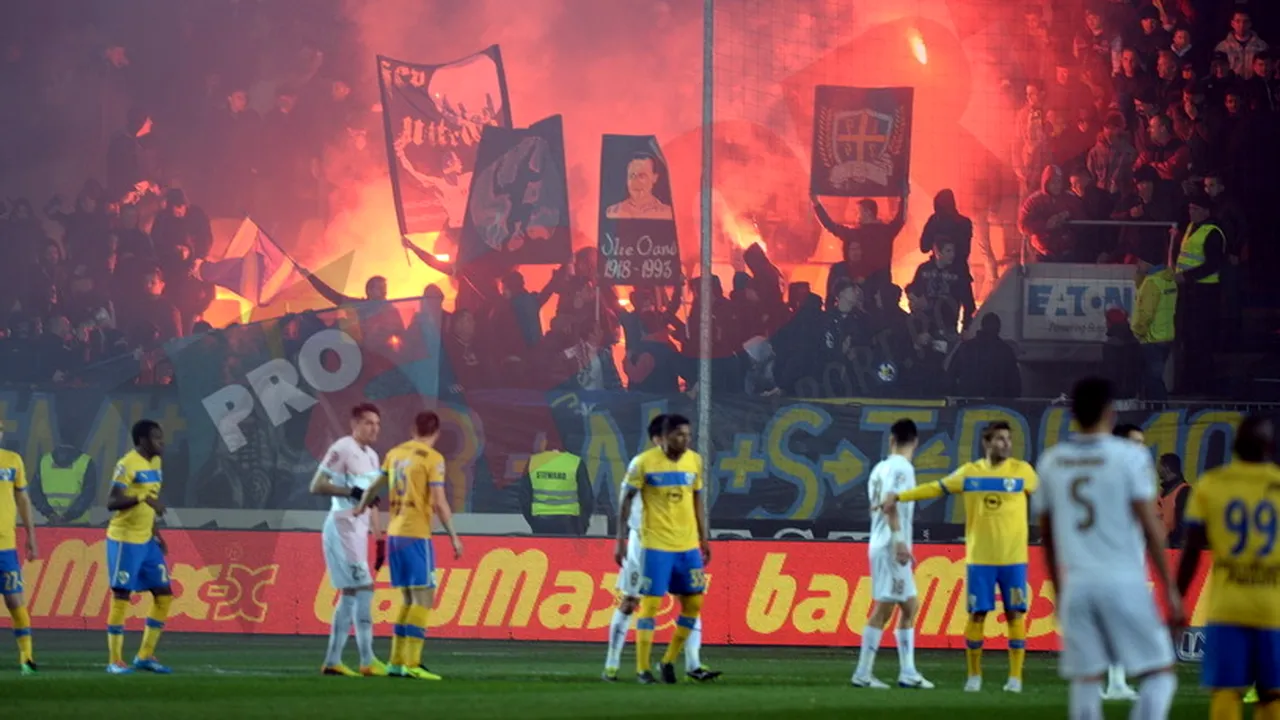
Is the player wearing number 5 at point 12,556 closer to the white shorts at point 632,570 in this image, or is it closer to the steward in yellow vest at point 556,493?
the white shorts at point 632,570

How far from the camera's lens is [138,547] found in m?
14.3

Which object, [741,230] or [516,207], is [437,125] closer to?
[516,207]

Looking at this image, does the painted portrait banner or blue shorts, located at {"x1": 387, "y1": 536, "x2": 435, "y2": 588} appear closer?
blue shorts, located at {"x1": 387, "y1": 536, "x2": 435, "y2": 588}

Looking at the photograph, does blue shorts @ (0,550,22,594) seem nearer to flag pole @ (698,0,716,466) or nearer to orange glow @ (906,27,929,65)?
flag pole @ (698,0,716,466)

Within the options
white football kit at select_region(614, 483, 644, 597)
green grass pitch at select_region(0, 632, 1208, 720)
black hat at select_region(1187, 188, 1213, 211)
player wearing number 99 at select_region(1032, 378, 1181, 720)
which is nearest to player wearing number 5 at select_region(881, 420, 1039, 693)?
green grass pitch at select_region(0, 632, 1208, 720)

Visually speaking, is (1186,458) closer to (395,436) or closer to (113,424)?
(395,436)

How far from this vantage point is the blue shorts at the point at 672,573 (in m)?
13.2

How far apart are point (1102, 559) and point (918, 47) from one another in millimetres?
23989

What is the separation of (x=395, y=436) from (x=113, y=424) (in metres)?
4.31

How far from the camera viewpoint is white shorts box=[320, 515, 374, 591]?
45.5 feet

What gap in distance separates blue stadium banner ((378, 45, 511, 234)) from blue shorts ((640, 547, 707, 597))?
17016 mm

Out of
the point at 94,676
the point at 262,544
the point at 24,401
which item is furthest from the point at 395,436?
the point at 94,676

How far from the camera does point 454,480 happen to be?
27109mm

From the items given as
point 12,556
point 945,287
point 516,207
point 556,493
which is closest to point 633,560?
point 12,556
